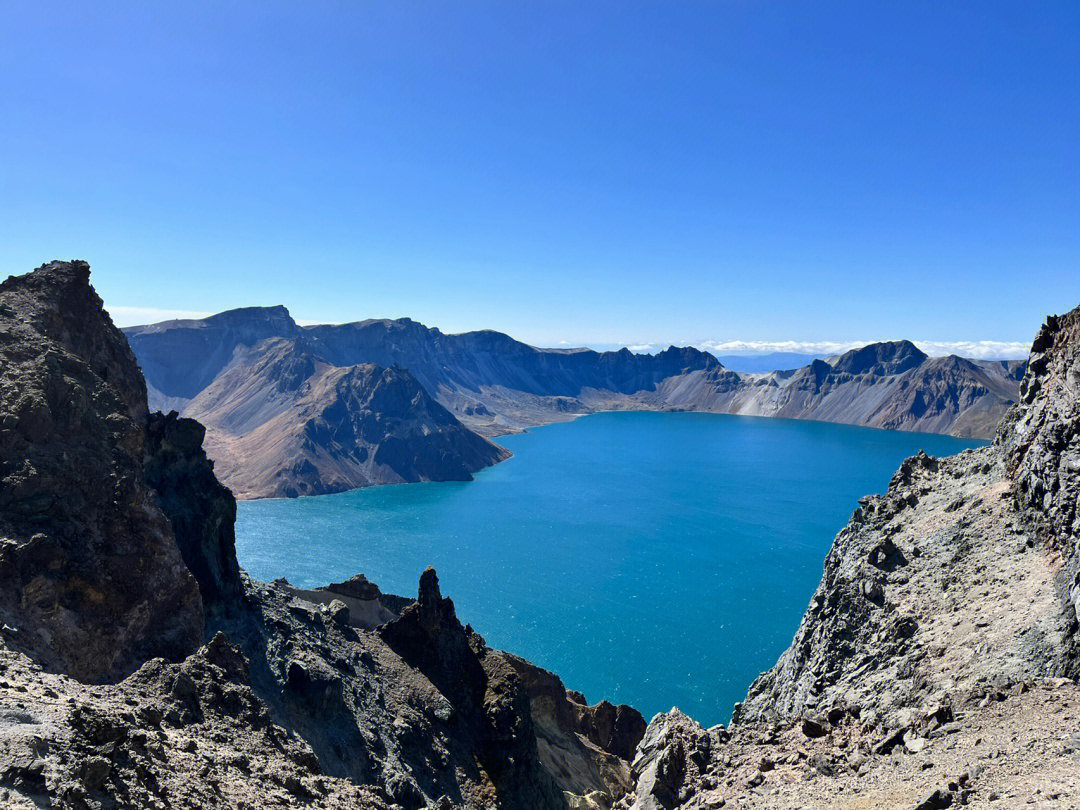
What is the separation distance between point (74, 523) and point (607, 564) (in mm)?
99390

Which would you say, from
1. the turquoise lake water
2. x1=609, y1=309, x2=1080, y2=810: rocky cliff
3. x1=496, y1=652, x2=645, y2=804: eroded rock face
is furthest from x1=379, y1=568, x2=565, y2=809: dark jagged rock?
the turquoise lake water

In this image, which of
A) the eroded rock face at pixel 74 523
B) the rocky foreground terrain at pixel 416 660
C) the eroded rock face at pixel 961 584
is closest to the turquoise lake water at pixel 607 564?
the rocky foreground terrain at pixel 416 660

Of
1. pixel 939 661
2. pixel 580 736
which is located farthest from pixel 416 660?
pixel 939 661

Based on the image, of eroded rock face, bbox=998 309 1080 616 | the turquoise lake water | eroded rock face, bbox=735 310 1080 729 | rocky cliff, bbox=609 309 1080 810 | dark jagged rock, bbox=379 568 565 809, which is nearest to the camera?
rocky cliff, bbox=609 309 1080 810

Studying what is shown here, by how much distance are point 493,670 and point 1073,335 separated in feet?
138

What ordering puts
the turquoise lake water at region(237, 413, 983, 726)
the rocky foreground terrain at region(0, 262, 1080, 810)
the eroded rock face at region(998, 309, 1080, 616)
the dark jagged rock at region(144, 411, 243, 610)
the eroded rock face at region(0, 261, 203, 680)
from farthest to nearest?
1. the turquoise lake water at region(237, 413, 983, 726)
2. the dark jagged rock at region(144, 411, 243, 610)
3. the eroded rock face at region(998, 309, 1080, 616)
4. the eroded rock face at region(0, 261, 203, 680)
5. the rocky foreground terrain at region(0, 262, 1080, 810)

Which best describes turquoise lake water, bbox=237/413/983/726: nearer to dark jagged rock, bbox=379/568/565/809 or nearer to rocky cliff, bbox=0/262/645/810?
rocky cliff, bbox=0/262/645/810

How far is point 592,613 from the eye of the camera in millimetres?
99875

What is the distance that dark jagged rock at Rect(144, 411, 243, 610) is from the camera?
4541 cm

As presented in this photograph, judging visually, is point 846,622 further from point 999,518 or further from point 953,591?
point 999,518

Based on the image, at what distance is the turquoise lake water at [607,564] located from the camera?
84.2m

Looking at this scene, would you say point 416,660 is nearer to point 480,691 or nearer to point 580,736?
point 480,691

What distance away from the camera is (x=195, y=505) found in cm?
4900

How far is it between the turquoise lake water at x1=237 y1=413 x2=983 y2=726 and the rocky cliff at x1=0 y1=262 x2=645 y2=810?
29.2 m
